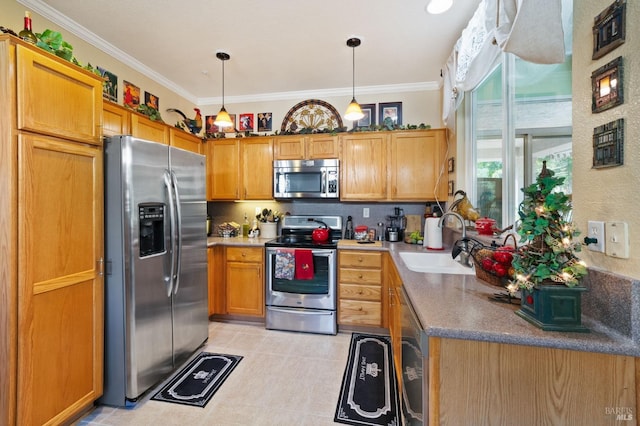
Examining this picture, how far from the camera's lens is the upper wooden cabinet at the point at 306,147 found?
320 cm

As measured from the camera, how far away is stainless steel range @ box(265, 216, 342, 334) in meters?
2.87

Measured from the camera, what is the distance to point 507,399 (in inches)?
37.0

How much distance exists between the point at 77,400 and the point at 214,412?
0.78 meters

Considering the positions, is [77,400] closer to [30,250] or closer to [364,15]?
[30,250]

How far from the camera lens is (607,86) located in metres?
0.95

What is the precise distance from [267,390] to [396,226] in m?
2.13

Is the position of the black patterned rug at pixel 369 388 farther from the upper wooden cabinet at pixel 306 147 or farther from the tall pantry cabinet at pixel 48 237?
the upper wooden cabinet at pixel 306 147

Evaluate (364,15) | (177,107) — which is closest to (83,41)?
(177,107)

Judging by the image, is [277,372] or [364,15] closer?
[364,15]

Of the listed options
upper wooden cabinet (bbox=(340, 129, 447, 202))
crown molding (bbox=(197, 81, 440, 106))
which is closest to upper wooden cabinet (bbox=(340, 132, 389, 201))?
upper wooden cabinet (bbox=(340, 129, 447, 202))

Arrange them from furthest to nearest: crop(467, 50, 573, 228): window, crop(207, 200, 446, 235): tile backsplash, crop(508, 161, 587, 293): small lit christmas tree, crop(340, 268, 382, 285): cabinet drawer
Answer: crop(207, 200, 446, 235): tile backsplash
crop(340, 268, 382, 285): cabinet drawer
crop(467, 50, 573, 228): window
crop(508, 161, 587, 293): small lit christmas tree

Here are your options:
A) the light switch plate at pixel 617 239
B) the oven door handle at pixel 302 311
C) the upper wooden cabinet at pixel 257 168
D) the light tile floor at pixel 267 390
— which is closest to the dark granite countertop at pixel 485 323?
the light switch plate at pixel 617 239

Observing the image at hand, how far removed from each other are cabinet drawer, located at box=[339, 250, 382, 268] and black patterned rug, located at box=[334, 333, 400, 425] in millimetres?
733

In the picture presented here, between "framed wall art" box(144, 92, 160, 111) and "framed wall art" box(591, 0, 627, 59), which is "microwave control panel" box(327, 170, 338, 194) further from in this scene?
"framed wall art" box(591, 0, 627, 59)
